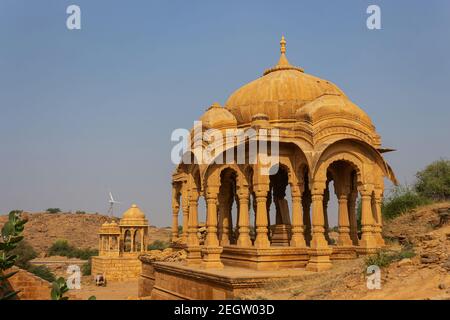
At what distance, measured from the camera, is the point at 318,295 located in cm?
869

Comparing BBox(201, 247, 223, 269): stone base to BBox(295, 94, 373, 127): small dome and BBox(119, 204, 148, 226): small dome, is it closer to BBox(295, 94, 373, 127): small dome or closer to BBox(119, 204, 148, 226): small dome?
BBox(295, 94, 373, 127): small dome

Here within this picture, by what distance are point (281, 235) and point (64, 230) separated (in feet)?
217

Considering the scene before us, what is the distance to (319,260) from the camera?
1156cm

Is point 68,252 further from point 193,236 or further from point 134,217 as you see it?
point 193,236

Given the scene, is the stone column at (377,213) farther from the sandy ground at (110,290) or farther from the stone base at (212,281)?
the sandy ground at (110,290)

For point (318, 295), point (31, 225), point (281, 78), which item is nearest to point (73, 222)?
point (31, 225)

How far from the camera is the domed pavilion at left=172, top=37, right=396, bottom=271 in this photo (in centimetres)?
1246

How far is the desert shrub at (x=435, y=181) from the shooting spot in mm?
24891

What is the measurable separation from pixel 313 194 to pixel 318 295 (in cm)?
407

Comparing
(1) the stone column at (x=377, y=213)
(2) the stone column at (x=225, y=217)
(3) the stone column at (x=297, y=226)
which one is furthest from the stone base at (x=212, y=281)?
(1) the stone column at (x=377, y=213)

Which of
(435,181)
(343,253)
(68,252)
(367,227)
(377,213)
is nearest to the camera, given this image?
(367,227)

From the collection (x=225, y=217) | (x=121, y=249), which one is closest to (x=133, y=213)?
(x=121, y=249)

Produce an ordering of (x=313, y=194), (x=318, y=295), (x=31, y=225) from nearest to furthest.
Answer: (x=318, y=295) < (x=313, y=194) < (x=31, y=225)

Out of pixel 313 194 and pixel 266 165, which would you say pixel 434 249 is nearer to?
pixel 313 194
